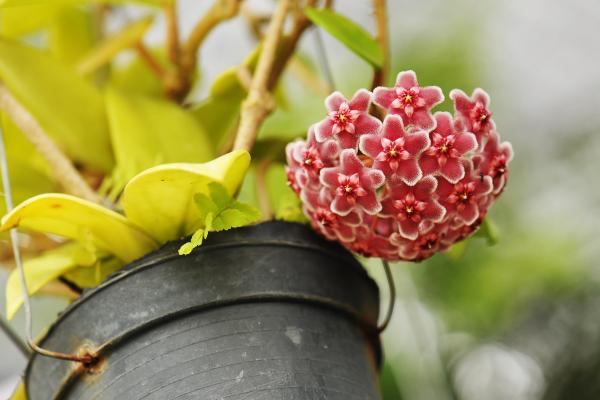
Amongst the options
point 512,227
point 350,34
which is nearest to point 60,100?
point 350,34

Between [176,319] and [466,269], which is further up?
[466,269]

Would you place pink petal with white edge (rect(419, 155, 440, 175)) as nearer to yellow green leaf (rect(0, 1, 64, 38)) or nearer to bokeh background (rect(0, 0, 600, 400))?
bokeh background (rect(0, 0, 600, 400))

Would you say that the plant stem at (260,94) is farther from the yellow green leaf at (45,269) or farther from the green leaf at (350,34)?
the yellow green leaf at (45,269)

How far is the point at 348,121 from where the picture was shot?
2.05ft

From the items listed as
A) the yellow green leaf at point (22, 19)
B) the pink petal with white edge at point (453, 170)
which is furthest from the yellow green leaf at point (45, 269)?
the yellow green leaf at point (22, 19)

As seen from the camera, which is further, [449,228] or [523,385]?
[523,385]

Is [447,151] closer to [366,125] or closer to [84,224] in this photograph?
[366,125]

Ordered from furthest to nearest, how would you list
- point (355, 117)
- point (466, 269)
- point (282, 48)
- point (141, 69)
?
1. point (466, 269)
2. point (141, 69)
3. point (282, 48)
4. point (355, 117)

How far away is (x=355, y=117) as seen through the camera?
0.62m

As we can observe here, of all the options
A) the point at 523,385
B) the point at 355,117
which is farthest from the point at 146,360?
the point at 523,385

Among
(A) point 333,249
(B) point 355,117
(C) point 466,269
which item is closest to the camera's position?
(B) point 355,117

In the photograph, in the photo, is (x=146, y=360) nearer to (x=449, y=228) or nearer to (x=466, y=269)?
(x=449, y=228)

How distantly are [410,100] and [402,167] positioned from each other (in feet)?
0.18

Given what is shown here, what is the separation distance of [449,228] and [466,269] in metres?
0.75
